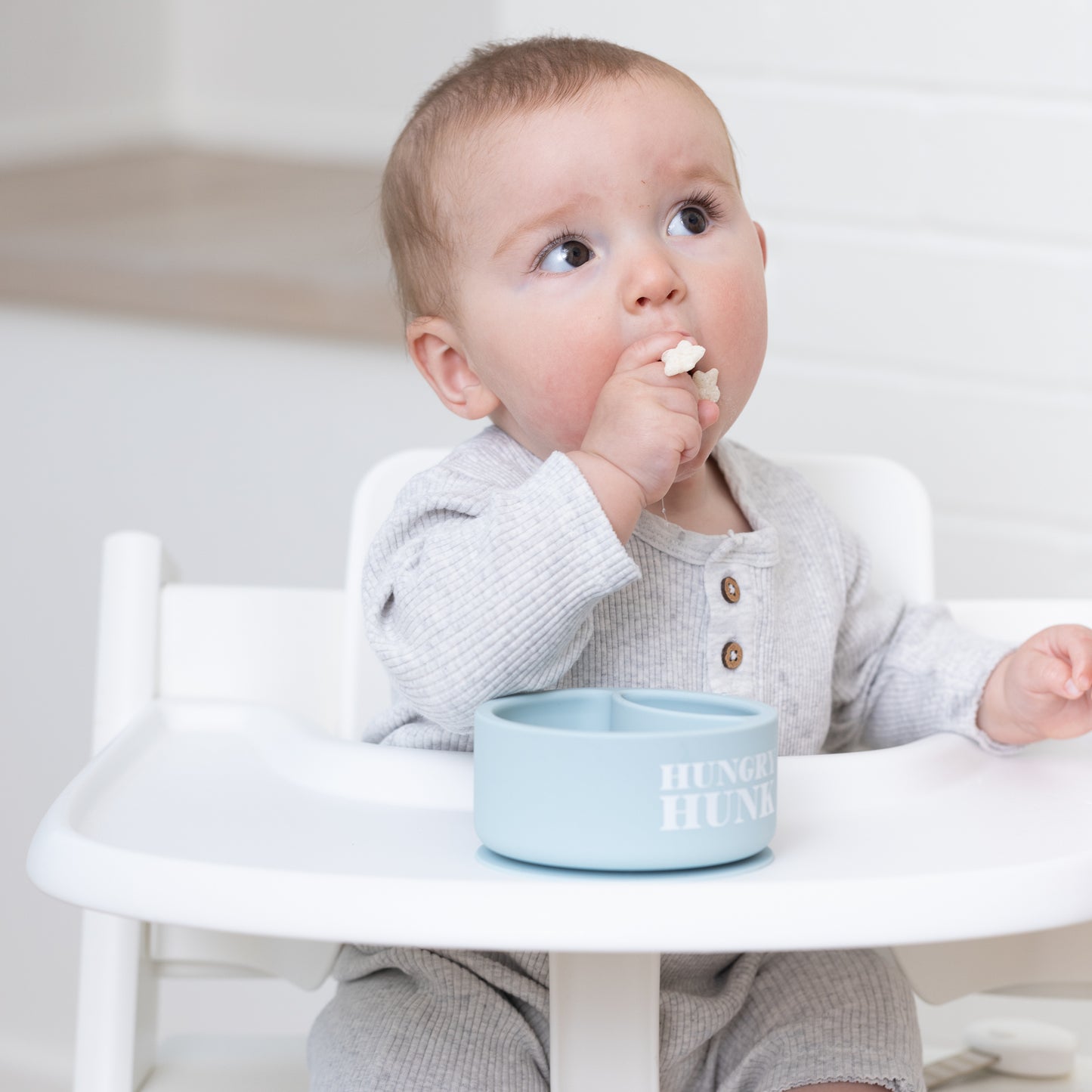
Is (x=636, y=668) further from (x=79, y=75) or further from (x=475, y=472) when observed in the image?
(x=79, y=75)

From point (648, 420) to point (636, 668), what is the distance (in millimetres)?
174

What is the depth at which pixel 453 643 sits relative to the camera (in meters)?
0.75

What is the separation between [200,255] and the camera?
1746 millimetres

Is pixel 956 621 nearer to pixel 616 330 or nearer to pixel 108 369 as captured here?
pixel 616 330

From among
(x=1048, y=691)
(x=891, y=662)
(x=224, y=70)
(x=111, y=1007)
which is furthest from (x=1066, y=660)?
(x=224, y=70)

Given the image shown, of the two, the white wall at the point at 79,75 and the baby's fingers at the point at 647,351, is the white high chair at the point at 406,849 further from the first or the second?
the white wall at the point at 79,75

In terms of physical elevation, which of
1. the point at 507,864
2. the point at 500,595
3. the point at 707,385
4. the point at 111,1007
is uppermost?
the point at 707,385

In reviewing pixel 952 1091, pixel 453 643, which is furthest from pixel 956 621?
pixel 453 643

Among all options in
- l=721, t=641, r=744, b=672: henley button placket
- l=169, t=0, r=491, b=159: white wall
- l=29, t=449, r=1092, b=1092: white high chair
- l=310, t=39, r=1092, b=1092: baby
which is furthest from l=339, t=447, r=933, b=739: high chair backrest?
l=169, t=0, r=491, b=159: white wall

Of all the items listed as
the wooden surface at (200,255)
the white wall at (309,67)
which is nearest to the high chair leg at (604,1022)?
the wooden surface at (200,255)

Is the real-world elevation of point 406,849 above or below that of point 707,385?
below

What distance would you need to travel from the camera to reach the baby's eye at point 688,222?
87cm

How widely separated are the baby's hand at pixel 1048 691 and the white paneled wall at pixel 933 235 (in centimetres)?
50

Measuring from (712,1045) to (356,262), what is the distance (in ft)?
3.56
